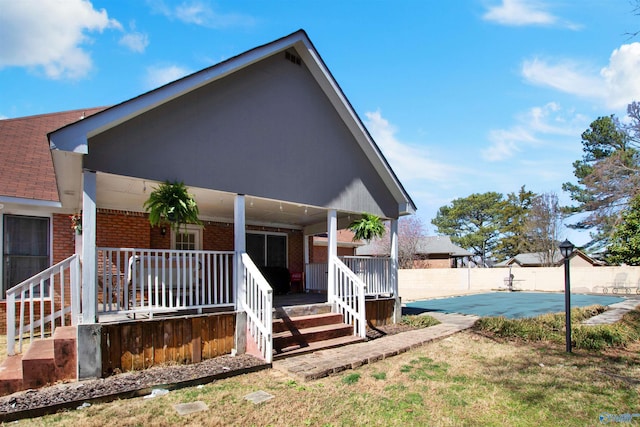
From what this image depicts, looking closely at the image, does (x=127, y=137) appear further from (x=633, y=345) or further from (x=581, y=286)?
(x=581, y=286)

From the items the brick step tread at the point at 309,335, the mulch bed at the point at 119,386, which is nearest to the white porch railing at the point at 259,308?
the mulch bed at the point at 119,386

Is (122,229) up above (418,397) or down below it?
above

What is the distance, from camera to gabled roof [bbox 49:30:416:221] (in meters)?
5.21

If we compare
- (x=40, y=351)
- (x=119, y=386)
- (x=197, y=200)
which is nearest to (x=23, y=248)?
(x=197, y=200)

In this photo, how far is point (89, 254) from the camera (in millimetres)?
5430

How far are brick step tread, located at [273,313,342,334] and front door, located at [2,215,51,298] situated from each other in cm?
639

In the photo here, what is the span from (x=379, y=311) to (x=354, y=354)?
2820 millimetres

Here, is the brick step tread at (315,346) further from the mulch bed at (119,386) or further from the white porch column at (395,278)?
the white porch column at (395,278)

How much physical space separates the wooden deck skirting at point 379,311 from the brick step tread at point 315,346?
1269 mm

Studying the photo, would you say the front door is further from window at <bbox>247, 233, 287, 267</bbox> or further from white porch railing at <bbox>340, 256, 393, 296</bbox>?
white porch railing at <bbox>340, 256, 393, 296</bbox>

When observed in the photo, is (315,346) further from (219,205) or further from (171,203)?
(219,205)

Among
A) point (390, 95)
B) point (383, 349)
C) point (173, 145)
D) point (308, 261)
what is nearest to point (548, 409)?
point (383, 349)

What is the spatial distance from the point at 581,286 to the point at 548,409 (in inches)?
1094

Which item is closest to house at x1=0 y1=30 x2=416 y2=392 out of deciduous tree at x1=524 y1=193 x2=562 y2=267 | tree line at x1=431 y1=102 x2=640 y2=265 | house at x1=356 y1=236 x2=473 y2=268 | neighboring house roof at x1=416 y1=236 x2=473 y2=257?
tree line at x1=431 y1=102 x2=640 y2=265
